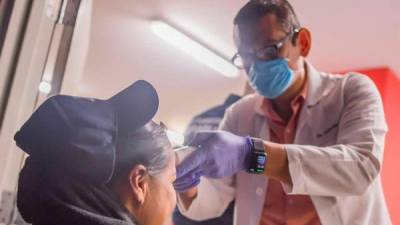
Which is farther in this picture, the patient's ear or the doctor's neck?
the doctor's neck

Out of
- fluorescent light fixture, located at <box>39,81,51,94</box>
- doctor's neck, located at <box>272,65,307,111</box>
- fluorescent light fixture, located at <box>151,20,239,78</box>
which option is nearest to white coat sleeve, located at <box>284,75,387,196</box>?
doctor's neck, located at <box>272,65,307,111</box>

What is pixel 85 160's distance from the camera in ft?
2.25

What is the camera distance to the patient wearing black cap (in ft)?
2.22

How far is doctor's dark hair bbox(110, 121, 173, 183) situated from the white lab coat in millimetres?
339

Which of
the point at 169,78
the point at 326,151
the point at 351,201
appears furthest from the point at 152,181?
the point at 351,201

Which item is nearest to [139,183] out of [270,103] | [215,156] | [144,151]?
[144,151]

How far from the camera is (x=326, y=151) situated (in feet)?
3.90

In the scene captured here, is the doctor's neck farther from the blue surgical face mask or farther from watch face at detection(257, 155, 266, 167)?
watch face at detection(257, 155, 266, 167)

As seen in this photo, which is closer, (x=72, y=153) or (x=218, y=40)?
(x=72, y=153)

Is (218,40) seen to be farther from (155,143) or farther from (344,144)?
(155,143)

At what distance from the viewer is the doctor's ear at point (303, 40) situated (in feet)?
4.72

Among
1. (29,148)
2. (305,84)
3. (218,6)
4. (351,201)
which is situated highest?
(218,6)

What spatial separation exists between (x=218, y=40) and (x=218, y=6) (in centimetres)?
29

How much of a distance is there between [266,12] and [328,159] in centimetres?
44
